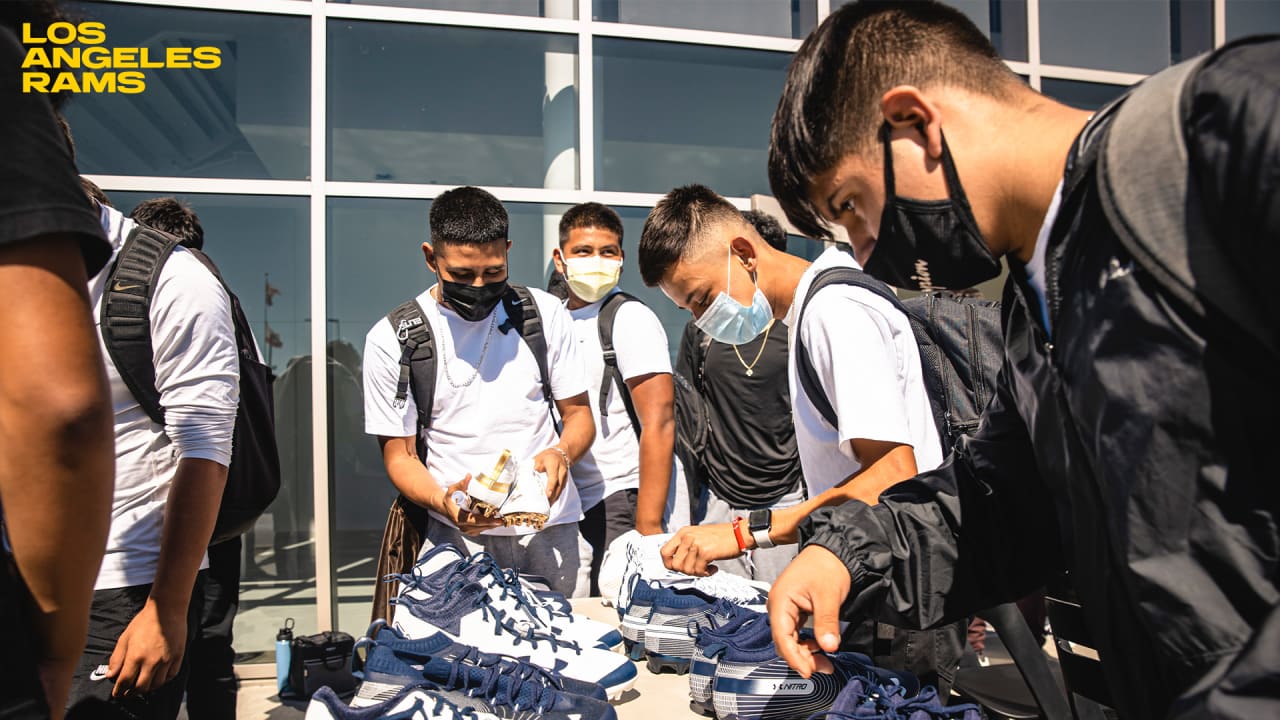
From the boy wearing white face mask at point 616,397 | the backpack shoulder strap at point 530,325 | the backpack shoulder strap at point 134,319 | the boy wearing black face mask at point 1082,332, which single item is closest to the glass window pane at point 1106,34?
the boy wearing white face mask at point 616,397

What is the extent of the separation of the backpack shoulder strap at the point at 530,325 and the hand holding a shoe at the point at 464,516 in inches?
19.2

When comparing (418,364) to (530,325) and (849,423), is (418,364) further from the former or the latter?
(849,423)

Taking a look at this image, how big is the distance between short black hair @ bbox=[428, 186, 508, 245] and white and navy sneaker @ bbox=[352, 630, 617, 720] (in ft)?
4.82

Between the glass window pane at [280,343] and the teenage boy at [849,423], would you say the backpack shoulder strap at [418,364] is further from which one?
the glass window pane at [280,343]

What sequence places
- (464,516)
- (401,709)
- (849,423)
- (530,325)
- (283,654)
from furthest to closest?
(283,654), (530,325), (464,516), (849,423), (401,709)

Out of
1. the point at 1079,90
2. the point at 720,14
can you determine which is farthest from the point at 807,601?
the point at 1079,90

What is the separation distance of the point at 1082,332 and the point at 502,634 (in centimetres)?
135

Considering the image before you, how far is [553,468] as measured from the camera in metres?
2.46

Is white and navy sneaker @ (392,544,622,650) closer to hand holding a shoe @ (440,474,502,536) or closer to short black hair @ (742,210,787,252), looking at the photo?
hand holding a shoe @ (440,474,502,536)

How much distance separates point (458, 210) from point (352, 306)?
2.54m

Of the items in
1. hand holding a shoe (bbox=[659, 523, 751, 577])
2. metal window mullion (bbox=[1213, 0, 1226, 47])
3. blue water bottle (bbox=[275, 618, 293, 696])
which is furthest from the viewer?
metal window mullion (bbox=[1213, 0, 1226, 47])

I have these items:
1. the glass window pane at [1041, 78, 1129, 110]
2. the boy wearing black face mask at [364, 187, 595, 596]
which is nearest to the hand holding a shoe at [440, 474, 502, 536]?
the boy wearing black face mask at [364, 187, 595, 596]

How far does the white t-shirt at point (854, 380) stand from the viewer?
63.8 inches

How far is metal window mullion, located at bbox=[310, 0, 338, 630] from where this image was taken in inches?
187
